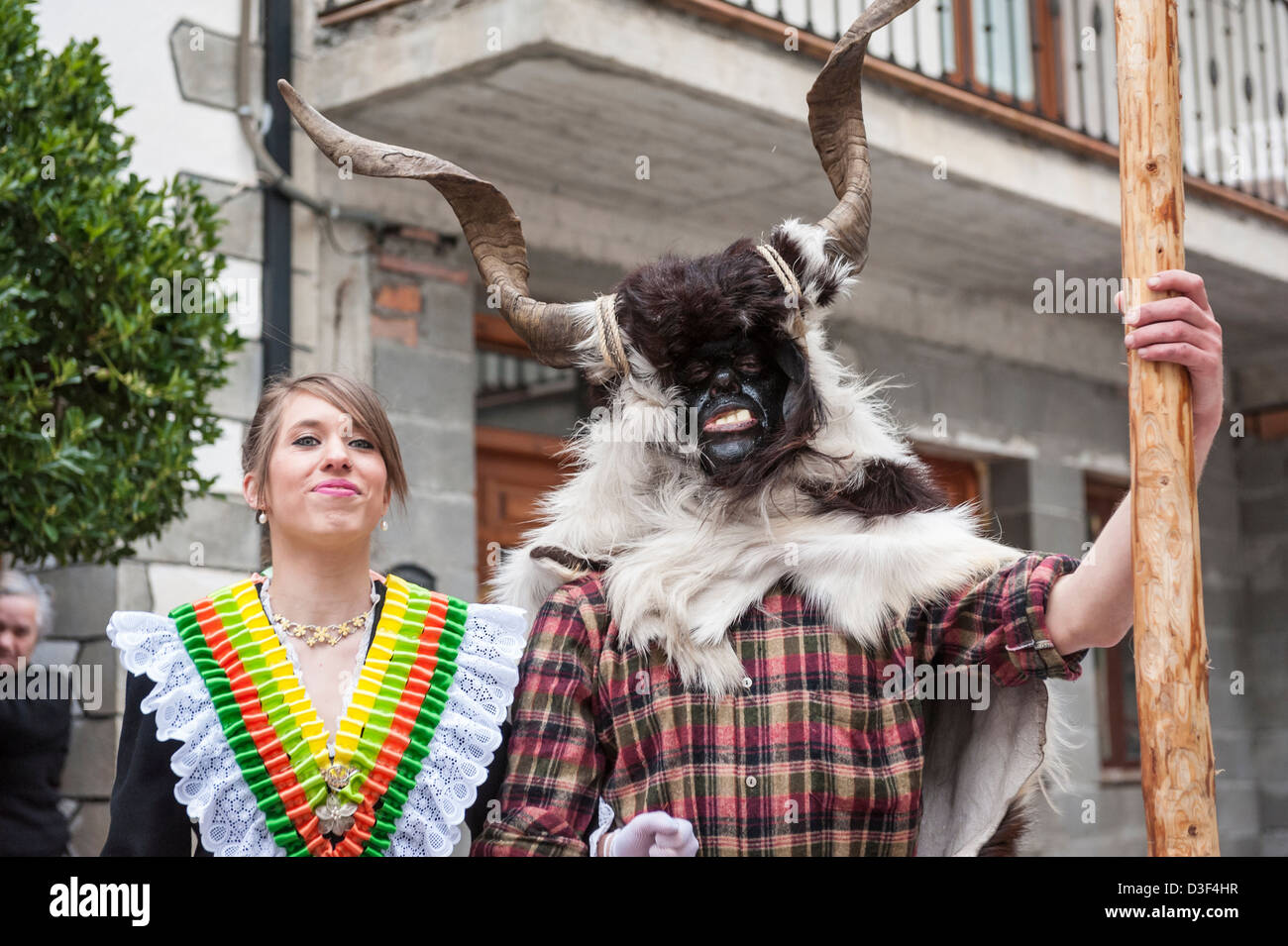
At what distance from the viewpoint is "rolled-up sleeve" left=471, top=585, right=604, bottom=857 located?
7.61 ft

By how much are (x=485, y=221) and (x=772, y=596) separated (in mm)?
814

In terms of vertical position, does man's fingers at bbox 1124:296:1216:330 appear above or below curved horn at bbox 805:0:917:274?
below

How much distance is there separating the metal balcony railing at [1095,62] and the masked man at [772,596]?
3764mm

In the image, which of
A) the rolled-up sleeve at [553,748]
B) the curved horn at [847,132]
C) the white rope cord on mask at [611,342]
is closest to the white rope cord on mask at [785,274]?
the curved horn at [847,132]

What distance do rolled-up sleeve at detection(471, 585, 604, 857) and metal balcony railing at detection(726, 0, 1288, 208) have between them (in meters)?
4.04

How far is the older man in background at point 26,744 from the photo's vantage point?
4.18 meters

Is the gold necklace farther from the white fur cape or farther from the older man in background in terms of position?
the older man in background

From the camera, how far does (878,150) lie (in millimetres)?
5781

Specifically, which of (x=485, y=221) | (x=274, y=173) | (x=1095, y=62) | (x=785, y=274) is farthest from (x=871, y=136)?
(x=785, y=274)

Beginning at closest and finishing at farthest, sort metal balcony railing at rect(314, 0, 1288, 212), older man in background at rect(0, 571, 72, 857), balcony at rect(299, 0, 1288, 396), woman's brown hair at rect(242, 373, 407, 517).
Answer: woman's brown hair at rect(242, 373, 407, 517) → older man in background at rect(0, 571, 72, 857) → balcony at rect(299, 0, 1288, 396) → metal balcony railing at rect(314, 0, 1288, 212)

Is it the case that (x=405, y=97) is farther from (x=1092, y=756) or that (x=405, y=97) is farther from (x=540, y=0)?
(x=1092, y=756)

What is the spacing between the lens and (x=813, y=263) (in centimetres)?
250

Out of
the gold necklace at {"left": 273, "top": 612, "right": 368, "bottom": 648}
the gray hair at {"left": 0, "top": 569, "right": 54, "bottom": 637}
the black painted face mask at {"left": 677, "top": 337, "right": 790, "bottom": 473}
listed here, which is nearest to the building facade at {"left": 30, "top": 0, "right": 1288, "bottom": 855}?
the gray hair at {"left": 0, "top": 569, "right": 54, "bottom": 637}
